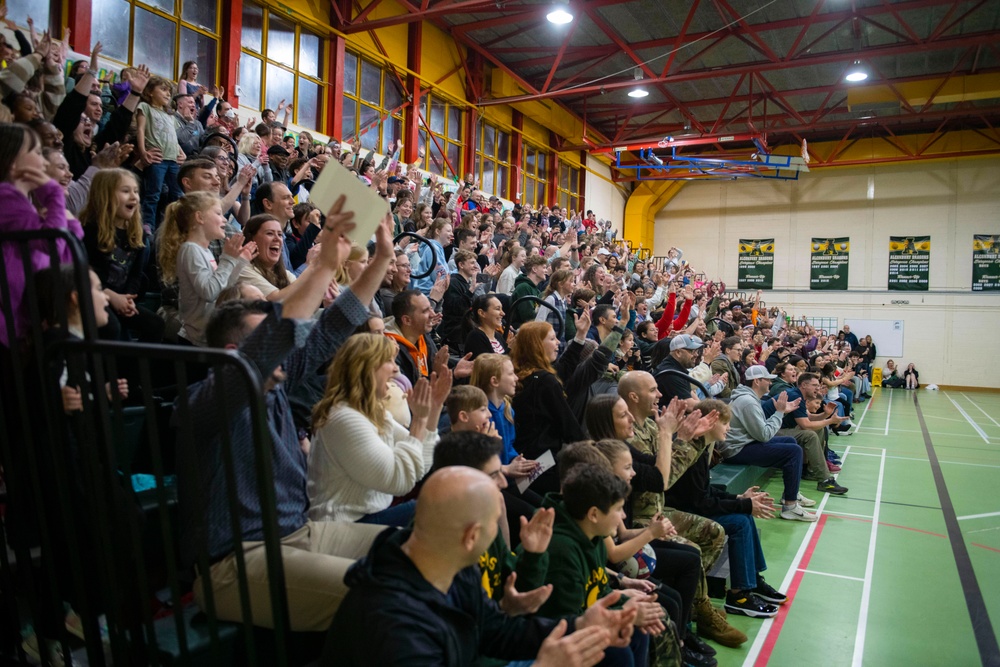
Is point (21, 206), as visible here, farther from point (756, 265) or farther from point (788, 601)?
point (756, 265)

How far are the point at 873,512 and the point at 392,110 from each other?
11536 mm

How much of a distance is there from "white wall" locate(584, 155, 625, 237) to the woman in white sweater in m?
21.4

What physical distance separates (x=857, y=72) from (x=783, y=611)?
46.3 ft

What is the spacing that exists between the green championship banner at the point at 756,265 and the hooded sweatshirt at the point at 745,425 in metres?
19.3

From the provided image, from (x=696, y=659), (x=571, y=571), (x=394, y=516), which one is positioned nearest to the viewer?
(x=571, y=571)

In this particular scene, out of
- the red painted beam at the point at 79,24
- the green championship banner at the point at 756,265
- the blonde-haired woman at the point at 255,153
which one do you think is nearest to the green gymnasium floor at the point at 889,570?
the blonde-haired woman at the point at 255,153

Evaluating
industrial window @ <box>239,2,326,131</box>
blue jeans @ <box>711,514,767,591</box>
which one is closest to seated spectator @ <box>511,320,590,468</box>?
blue jeans @ <box>711,514,767,591</box>

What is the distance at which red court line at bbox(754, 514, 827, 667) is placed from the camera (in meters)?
3.77

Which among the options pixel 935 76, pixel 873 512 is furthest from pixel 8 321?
pixel 935 76

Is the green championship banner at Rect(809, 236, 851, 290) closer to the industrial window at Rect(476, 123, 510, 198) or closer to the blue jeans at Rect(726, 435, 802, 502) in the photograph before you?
the industrial window at Rect(476, 123, 510, 198)

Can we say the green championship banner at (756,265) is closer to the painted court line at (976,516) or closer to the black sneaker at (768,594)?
the painted court line at (976,516)

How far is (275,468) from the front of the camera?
216cm

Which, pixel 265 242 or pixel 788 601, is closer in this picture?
pixel 265 242

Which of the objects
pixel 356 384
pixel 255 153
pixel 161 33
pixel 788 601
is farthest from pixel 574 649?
pixel 161 33
